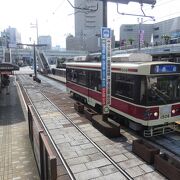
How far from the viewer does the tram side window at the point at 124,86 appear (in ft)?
34.3

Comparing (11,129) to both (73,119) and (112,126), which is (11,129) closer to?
(73,119)

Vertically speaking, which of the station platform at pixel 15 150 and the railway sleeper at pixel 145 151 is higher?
the railway sleeper at pixel 145 151

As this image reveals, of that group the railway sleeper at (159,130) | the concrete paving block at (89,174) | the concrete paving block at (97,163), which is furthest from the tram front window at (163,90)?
the concrete paving block at (89,174)

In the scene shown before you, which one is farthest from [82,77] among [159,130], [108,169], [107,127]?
[108,169]

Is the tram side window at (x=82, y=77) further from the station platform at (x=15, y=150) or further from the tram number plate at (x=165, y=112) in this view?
the tram number plate at (x=165, y=112)

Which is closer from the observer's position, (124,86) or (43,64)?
(124,86)

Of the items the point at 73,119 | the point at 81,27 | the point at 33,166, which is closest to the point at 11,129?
the point at 73,119

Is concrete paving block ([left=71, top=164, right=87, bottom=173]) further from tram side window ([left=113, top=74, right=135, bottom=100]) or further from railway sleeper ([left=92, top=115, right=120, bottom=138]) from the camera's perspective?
tram side window ([left=113, top=74, right=135, bottom=100])

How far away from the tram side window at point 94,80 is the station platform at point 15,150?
4621mm

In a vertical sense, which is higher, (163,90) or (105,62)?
(105,62)

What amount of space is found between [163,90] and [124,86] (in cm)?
181

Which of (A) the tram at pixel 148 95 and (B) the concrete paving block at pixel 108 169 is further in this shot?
(A) the tram at pixel 148 95

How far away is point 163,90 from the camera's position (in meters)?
10.1

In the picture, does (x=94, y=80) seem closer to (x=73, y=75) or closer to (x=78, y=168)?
(x=73, y=75)
